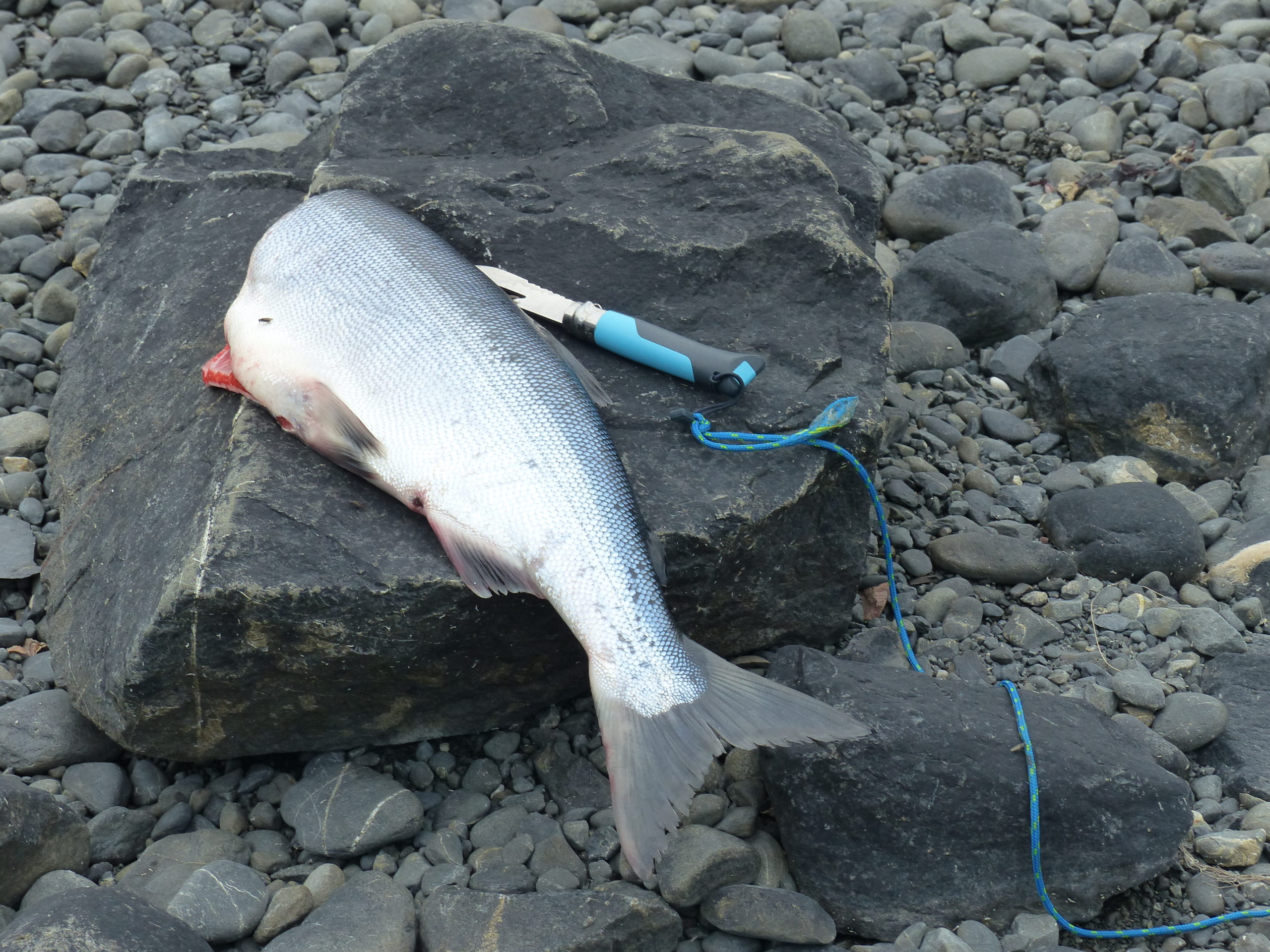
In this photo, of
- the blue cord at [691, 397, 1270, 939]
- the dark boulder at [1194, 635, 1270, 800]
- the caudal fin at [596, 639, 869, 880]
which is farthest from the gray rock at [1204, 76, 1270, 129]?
the caudal fin at [596, 639, 869, 880]

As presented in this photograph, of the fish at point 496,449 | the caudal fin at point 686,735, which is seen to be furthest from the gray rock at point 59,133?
the caudal fin at point 686,735

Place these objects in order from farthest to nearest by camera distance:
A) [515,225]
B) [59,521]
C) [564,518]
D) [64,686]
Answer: [59,521] → [515,225] → [64,686] → [564,518]

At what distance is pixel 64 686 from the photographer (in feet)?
13.9

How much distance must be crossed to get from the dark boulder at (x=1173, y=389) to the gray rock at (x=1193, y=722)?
1.67 m

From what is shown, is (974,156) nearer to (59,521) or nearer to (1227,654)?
(1227,654)

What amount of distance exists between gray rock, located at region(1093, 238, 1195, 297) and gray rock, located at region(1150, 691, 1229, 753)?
2.94m

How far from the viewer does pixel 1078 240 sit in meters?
6.95

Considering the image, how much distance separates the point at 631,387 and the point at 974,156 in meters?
4.56

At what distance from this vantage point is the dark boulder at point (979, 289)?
642 centimetres

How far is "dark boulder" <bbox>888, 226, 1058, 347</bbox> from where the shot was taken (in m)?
6.42

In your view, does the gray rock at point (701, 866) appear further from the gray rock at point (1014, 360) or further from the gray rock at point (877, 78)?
the gray rock at point (877, 78)

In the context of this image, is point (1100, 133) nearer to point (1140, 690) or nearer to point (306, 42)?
point (1140, 690)

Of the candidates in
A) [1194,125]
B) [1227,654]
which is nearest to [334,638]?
[1227,654]

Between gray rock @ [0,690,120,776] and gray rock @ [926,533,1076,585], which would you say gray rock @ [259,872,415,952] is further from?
gray rock @ [926,533,1076,585]
